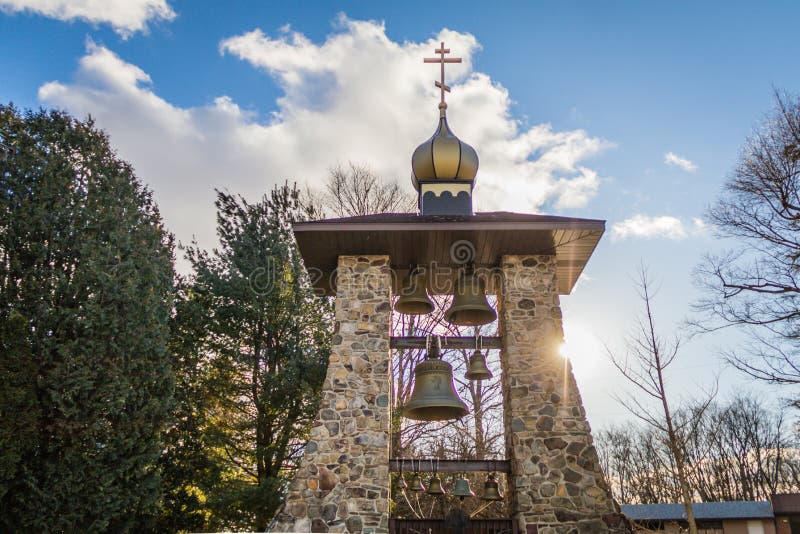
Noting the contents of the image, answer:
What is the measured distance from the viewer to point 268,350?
45.6ft

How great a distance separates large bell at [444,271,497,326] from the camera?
7738mm

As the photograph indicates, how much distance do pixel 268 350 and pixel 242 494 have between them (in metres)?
3.19

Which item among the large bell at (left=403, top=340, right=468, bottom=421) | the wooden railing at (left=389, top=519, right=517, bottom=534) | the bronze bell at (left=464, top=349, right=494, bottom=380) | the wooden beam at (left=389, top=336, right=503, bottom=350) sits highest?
the wooden beam at (left=389, top=336, right=503, bottom=350)

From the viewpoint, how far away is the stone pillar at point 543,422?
6.90m

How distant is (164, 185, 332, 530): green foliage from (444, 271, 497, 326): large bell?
604 cm

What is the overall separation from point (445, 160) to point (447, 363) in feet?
9.48

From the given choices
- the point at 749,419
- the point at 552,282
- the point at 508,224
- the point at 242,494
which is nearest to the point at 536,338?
the point at 552,282

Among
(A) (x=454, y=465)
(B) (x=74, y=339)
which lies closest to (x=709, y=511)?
(A) (x=454, y=465)

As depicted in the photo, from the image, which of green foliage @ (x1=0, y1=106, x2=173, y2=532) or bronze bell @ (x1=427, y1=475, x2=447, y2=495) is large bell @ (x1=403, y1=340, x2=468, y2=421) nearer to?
bronze bell @ (x1=427, y1=475, x2=447, y2=495)

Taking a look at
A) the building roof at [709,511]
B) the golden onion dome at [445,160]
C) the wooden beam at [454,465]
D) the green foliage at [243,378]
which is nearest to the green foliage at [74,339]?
the green foliage at [243,378]

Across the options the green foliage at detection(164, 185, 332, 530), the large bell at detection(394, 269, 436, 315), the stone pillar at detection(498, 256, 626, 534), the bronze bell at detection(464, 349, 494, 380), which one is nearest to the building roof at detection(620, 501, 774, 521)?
the green foliage at detection(164, 185, 332, 530)

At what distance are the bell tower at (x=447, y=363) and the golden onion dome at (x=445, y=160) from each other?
2cm

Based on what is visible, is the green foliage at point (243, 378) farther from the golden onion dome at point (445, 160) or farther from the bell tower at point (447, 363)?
the golden onion dome at point (445, 160)

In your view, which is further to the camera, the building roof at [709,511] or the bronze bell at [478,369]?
the building roof at [709,511]
